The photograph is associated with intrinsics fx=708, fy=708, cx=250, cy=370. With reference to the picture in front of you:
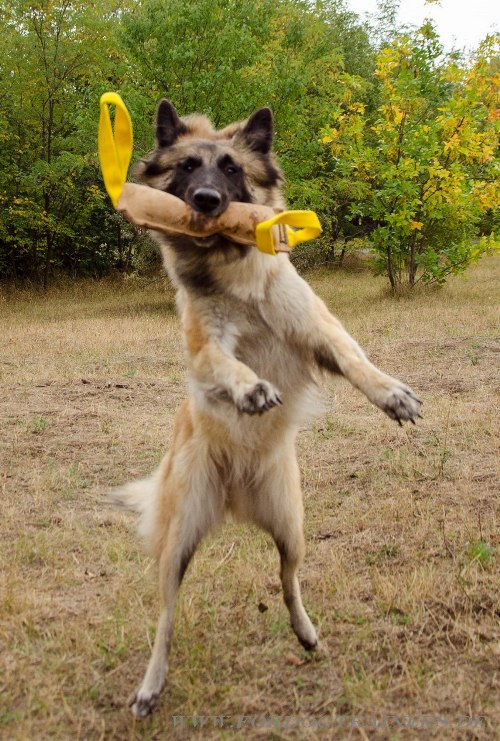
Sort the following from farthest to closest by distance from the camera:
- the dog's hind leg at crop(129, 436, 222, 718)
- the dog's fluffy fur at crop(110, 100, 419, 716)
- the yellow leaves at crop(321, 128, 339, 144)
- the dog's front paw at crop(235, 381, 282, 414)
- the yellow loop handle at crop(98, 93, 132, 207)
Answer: the yellow leaves at crop(321, 128, 339, 144)
the yellow loop handle at crop(98, 93, 132, 207)
the dog's fluffy fur at crop(110, 100, 419, 716)
the dog's hind leg at crop(129, 436, 222, 718)
the dog's front paw at crop(235, 381, 282, 414)

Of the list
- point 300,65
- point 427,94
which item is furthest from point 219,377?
point 300,65

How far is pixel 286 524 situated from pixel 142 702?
928 mm

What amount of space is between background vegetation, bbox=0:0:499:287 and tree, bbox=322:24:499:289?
29 millimetres

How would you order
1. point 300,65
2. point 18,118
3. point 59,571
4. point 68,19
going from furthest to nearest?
point 18,118
point 68,19
point 300,65
point 59,571

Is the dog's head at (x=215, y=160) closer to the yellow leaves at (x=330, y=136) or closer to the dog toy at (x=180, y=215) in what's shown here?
the dog toy at (x=180, y=215)

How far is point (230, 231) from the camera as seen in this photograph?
122 inches

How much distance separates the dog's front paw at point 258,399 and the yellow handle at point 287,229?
665 mm

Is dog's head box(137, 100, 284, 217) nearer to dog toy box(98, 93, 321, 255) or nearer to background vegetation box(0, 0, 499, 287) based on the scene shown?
dog toy box(98, 93, 321, 255)

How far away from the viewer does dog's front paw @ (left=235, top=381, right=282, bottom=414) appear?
259cm

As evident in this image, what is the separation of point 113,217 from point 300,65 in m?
8.00

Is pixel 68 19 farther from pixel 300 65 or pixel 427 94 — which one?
pixel 427 94

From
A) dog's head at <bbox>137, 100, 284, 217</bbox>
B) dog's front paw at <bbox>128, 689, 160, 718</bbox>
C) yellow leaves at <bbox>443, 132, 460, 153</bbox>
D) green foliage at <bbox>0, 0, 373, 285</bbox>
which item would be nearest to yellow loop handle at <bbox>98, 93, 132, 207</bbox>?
dog's head at <bbox>137, 100, 284, 217</bbox>

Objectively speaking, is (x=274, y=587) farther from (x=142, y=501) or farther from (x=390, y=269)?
(x=390, y=269)

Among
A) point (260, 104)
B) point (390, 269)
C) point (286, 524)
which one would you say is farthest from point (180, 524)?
point (390, 269)
